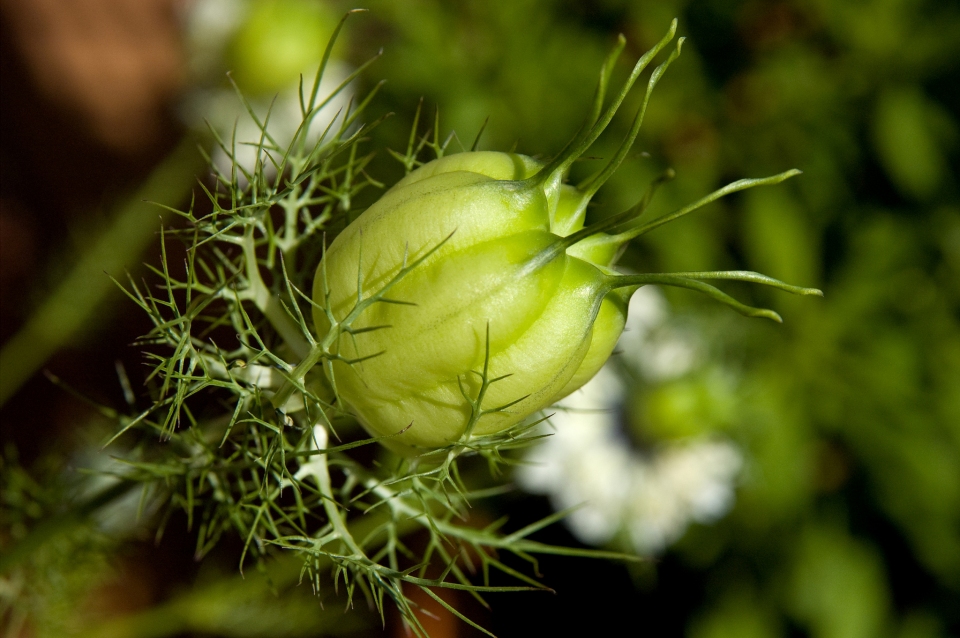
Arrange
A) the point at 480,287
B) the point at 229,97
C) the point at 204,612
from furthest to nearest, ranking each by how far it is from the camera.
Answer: the point at 229,97
the point at 204,612
the point at 480,287

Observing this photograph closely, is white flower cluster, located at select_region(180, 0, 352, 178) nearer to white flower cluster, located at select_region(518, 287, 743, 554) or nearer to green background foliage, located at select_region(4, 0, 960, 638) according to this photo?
green background foliage, located at select_region(4, 0, 960, 638)

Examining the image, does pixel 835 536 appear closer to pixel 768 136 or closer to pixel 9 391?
pixel 768 136

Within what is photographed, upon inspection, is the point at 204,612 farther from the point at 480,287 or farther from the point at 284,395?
the point at 480,287

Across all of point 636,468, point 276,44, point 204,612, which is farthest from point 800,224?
point 204,612

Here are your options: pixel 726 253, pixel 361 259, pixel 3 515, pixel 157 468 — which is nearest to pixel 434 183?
pixel 361 259

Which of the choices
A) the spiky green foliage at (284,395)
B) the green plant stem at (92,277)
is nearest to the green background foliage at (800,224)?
the green plant stem at (92,277)

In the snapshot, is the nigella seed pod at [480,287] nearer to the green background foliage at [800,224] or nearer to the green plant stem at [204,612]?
the green plant stem at [204,612]
